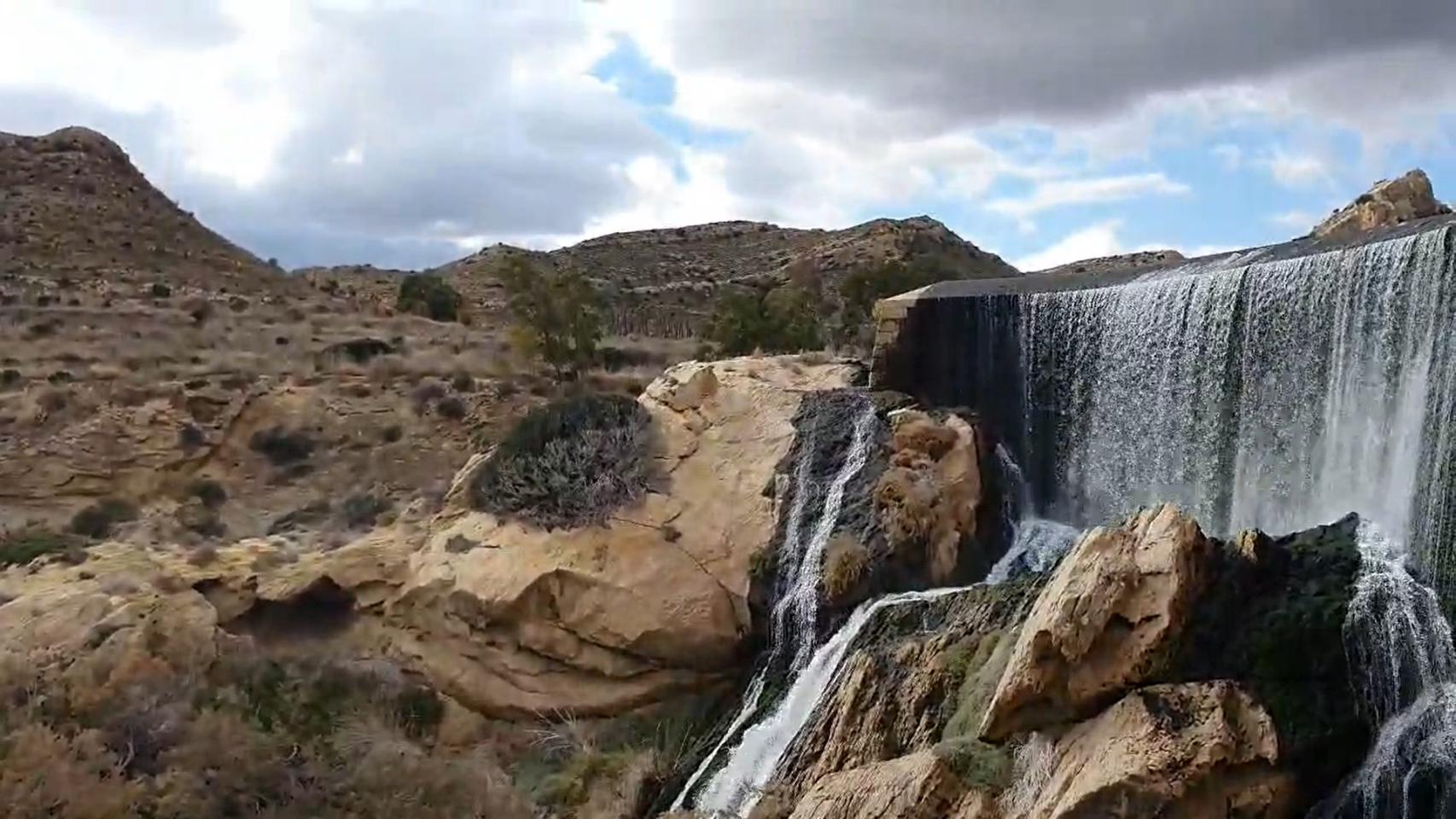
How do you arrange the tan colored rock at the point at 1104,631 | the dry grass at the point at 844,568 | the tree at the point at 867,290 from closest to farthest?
the tan colored rock at the point at 1104,631 < the dry grass at the point at 844,568 < the tree at the point at 867,290

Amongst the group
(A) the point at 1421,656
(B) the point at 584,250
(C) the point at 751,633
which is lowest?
(C) the point at 751,633

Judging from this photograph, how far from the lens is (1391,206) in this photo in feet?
66.7

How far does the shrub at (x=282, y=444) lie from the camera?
22.1 meters

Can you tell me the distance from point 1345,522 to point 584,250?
5290 centimetres

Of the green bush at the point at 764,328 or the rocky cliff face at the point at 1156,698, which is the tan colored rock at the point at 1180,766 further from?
the green bush at the point at 764,328

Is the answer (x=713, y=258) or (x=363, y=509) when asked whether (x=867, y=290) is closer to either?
(x=363, y=509)

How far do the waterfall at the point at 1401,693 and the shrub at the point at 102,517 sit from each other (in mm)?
16686

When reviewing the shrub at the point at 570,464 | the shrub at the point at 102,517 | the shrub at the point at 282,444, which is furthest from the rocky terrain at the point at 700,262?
the shrub at the point at 570,464

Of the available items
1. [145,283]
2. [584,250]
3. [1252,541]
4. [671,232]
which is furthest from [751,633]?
[671,232]

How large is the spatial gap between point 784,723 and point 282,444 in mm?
14307

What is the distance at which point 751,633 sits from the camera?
14047mm

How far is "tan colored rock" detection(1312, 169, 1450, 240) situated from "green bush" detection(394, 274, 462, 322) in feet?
→ 87.3

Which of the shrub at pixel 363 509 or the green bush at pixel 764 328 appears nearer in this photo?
the shrub at pixel 363 509

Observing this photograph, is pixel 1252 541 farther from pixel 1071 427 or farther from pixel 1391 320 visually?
pixel 1071 427
